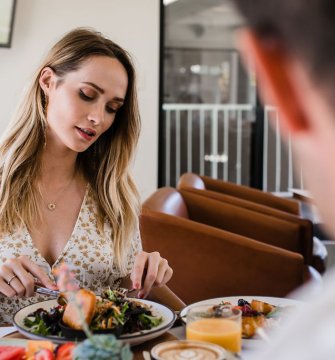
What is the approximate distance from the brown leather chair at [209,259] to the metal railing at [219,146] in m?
3.19

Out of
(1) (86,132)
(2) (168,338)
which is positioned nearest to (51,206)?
(1) (86,132)

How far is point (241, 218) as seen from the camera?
345 cm

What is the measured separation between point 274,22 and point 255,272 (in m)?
2.43

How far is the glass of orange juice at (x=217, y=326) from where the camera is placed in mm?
1123

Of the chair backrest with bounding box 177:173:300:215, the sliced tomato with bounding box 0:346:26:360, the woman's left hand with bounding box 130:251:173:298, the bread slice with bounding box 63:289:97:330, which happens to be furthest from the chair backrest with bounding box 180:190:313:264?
the sliced tomato with bounding box 0:346:26:360

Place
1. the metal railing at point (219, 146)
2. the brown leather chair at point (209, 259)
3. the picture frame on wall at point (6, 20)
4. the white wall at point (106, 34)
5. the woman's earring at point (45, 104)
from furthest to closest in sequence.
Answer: the metal railing at point (219, 146) → the white wall at point (106, 34) → the picture frame on wall at point (6, 20) → the brown leather chair at point (209, 259) → the woman's earring at point (45, 104)

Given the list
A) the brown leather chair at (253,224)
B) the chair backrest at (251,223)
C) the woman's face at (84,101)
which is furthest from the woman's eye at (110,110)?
the chair backrest at (251,223)

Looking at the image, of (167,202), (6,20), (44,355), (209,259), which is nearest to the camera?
(44,355)

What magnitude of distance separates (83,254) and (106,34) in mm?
3423

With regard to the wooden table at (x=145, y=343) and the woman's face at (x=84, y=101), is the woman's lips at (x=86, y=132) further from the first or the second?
the wooden table at (x=145, y=343)

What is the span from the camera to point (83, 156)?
2111 mm

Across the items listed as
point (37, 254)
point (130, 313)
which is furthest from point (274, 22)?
point (37, 254)

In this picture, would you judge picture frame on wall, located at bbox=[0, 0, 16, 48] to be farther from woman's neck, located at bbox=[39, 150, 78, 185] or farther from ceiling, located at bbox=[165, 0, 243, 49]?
woman's neck, located at bbox=[39, 150, 78, 185]

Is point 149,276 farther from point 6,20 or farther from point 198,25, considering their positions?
point 198,25
